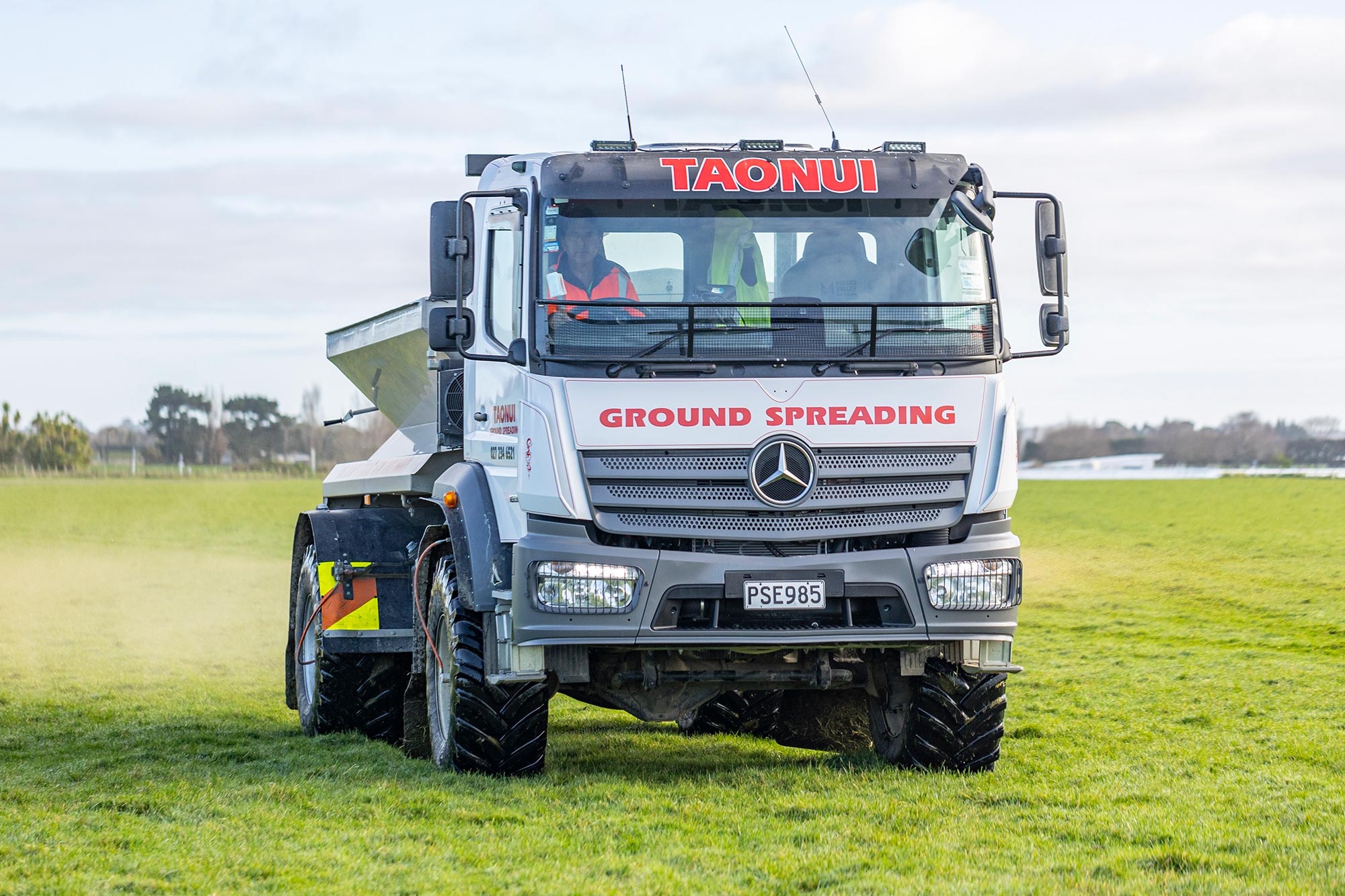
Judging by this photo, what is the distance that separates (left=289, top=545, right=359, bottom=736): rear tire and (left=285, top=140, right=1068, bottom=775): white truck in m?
1.88

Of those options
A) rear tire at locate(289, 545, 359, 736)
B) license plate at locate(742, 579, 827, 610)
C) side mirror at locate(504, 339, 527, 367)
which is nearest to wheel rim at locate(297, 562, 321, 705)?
rear tire at locate(289, 545, 359, 736)

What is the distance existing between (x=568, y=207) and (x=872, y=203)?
155cm

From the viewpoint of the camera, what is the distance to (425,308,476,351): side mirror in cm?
831

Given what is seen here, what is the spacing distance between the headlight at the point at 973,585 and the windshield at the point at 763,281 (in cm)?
105

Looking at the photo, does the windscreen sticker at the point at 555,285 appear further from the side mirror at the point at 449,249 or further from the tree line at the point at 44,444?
the tree line at the point at 44,444

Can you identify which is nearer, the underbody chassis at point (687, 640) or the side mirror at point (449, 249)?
the underbody chassis at point (687, 640)

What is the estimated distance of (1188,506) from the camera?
160ft

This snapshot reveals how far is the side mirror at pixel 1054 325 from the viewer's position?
8422mm

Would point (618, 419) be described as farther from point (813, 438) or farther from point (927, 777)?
point (927, 777)

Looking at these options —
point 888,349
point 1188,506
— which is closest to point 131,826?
point 888,349

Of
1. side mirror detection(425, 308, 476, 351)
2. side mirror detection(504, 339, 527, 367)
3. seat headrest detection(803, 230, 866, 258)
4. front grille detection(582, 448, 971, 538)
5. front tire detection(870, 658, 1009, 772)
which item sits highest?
seat headrest detection(803, 230, 866, 258)

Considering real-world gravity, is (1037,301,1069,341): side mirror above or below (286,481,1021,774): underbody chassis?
above

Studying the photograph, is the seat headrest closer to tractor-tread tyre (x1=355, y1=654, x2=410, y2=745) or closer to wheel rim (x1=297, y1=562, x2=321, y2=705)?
tractor-tread tyre (x1=355, y1=654, x2=410, y2=745)

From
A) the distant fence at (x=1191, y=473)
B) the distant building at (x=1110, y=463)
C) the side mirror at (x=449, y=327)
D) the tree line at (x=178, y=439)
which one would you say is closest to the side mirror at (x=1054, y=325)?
the side mirror at (x=449, y=327)
